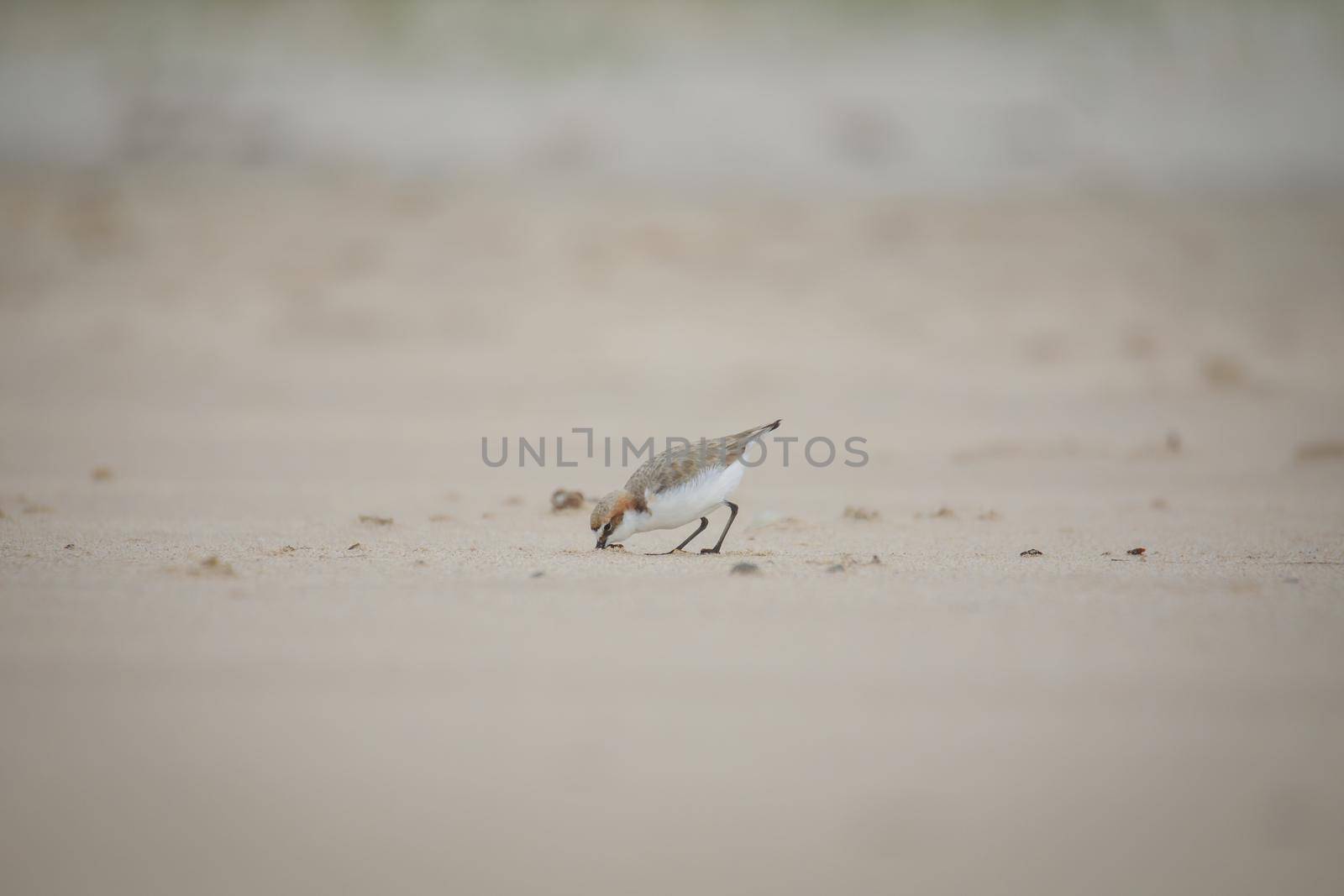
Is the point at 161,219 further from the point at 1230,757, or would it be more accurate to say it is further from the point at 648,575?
the point at 1230,757

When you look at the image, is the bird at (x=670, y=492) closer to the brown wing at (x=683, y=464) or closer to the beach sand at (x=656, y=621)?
the brown wing at (x=683, y=464)

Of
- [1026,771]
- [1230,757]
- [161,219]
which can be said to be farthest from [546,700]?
[161,219]

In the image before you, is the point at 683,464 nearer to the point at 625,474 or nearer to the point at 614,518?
the point at 614,518

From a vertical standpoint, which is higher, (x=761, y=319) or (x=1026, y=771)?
(x=761, y=319)

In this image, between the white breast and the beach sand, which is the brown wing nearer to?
the white breast

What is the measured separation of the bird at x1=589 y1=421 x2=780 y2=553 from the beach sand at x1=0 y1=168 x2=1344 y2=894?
0.23m

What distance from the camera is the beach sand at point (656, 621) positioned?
291 cm

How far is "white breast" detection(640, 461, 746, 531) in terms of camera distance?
5.73m

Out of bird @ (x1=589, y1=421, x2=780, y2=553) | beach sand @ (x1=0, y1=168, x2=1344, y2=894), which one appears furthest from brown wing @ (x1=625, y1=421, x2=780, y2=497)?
beach sand @ (x1=0, y1=168, x2=1344, y2=894)

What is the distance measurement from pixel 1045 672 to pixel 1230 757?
680mm

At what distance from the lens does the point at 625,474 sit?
10.6 meters

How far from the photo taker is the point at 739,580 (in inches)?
202

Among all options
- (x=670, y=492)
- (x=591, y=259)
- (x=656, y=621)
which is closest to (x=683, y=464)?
(x=670, y=492)

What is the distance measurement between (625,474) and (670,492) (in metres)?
4.91
